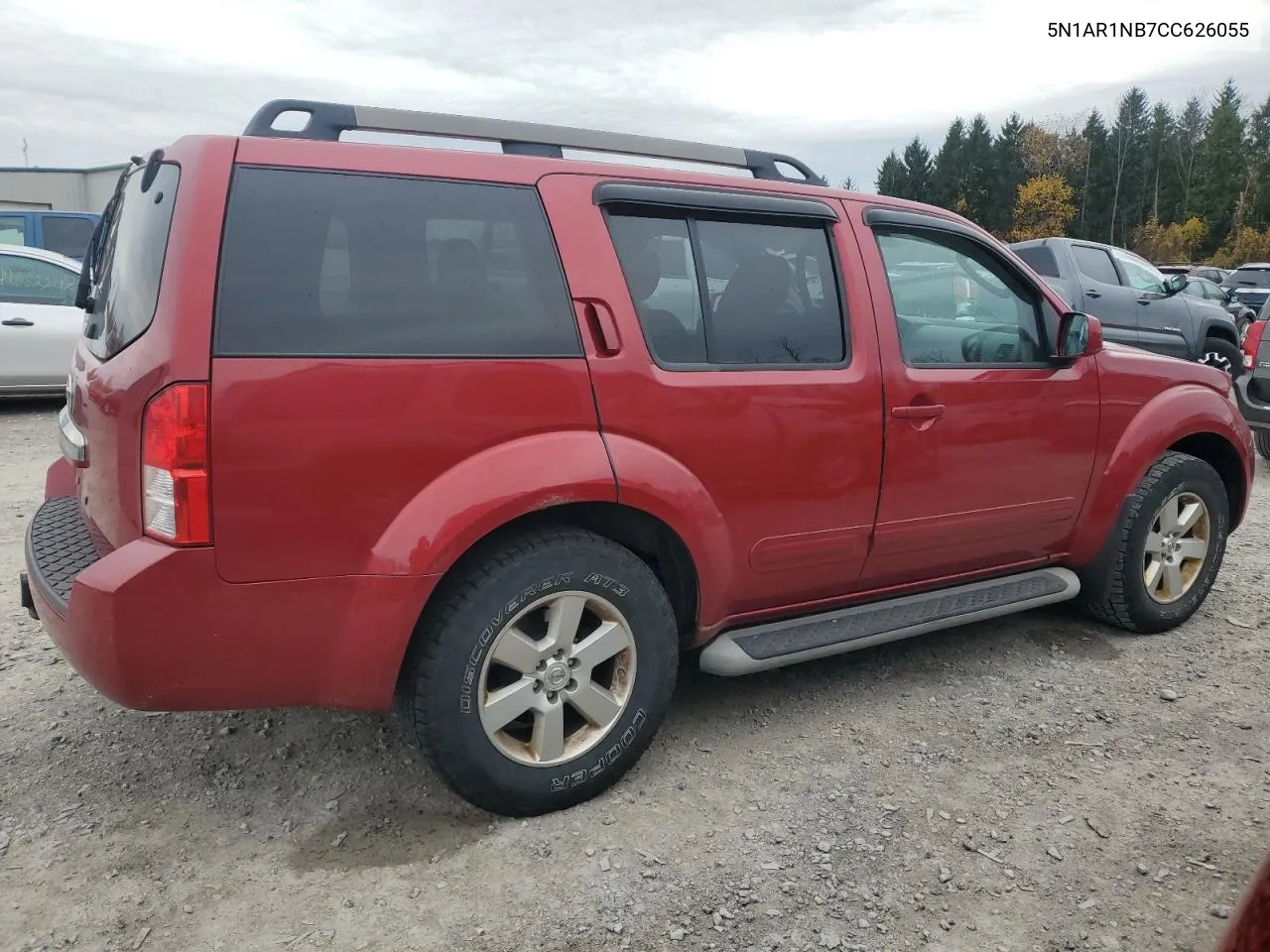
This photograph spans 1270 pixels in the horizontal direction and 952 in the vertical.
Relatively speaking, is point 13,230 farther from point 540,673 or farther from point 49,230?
point 540,673

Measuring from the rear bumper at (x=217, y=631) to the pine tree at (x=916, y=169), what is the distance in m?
86.4

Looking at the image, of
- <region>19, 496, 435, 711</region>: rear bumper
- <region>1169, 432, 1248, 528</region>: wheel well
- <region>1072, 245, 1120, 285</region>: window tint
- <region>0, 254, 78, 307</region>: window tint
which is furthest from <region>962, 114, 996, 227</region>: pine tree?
<region>19, 496, 435, 711</region>: rear bumper

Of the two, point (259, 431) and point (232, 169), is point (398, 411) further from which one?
point (232, 169)

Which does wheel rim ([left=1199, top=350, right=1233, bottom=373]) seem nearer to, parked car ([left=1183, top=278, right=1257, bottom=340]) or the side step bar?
parked car ([left=1183, top=278, right=1257, bottom=340])

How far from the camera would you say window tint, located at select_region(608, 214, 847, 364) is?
2.81 meters

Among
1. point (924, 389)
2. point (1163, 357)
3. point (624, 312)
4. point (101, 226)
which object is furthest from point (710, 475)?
point (1163, 357)

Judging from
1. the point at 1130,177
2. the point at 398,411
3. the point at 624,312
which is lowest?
the point at 398,411

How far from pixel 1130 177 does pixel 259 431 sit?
267ft

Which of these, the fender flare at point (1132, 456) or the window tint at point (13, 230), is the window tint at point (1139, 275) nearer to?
the fender flare at point (1132, 456)

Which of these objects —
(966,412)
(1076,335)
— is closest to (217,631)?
(966,412)

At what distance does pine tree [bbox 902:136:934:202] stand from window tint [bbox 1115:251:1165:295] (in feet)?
248

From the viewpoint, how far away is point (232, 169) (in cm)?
230

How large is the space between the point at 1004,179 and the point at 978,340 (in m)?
80.3

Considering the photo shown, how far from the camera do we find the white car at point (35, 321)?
340 inches
